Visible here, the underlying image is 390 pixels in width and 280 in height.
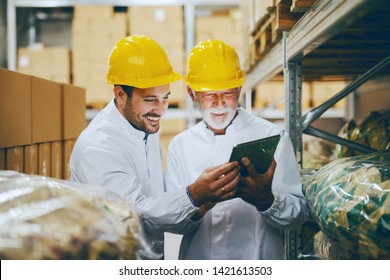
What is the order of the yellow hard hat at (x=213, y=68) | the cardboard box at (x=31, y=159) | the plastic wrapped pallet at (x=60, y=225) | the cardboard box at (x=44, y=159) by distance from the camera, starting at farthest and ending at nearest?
the cardboard box at (x=44, y=159)
the cardboard box at (x=31, y=159)
the yellow hard hat at (x=213, y=68)
the plastic wrapped pallet at (x=60, y=225)

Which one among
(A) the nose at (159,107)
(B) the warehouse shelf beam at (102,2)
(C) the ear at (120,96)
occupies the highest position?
(B) the warehouse shelf beam at (102,2)

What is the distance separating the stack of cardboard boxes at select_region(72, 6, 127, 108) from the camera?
14.4ft

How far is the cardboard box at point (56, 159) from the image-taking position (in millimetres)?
1889

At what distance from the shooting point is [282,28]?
75.3 inches

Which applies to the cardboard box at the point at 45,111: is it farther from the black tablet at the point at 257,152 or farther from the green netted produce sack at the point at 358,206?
the green netted produce sack at the point at 358,206

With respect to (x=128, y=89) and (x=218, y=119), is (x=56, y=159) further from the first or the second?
(x=218, y=119)

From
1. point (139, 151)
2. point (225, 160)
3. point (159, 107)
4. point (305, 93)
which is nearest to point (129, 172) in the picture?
point (139, 151)

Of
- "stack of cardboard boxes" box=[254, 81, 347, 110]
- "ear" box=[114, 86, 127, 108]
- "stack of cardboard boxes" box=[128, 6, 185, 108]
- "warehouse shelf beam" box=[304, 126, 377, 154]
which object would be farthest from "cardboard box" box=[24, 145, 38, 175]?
"stack of cardboard boxes" box=[254, 81, 347, 110]

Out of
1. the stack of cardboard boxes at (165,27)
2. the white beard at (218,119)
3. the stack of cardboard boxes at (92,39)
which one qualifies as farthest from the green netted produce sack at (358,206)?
the stack of cardboard boxes at (92,39)

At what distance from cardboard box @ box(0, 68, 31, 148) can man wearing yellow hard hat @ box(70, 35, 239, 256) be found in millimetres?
227

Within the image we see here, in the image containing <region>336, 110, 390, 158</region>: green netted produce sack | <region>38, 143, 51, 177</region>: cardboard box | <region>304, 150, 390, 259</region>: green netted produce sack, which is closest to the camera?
<region>304, 150, 390, 259</region>: green netted produce sack

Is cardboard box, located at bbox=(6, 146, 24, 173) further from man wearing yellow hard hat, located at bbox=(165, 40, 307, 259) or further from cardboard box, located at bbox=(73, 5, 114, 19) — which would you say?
cardboard box, located at bbox=(73, 5, 114, 19)

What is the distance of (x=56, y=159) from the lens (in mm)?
1946

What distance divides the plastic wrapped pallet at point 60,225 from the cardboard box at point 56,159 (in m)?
0.82
